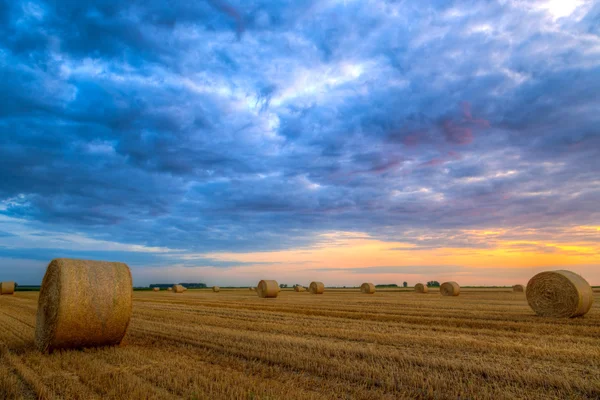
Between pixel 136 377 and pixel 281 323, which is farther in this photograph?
pixel 281 323

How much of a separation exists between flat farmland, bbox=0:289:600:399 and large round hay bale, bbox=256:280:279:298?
17.1 meters

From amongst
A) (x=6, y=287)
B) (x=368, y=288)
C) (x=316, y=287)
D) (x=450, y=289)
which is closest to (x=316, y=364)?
(x=450, y=289)

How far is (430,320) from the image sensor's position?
1246cm

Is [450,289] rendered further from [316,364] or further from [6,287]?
[6,287]

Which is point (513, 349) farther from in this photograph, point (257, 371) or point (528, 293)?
point (528, 293)

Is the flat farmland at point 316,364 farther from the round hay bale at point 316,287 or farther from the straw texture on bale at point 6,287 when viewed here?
the straw texture on bale at point 6,287

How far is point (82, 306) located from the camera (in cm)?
842

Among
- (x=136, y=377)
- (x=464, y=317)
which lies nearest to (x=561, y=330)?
(x=464, y=317)

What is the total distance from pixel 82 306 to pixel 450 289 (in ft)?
85.3

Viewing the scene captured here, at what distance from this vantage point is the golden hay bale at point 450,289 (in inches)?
1141

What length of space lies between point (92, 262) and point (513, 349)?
8920 millimetres

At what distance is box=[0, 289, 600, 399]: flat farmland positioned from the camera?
17.3ft

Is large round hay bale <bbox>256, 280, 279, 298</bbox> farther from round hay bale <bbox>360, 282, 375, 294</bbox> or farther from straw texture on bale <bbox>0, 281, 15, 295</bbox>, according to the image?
straw texture on bale <bbox>0, 281, 15, 295</bbox>

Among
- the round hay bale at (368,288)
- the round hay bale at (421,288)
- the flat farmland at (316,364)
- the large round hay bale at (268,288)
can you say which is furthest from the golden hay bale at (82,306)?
the round hay bale at (421,288)
